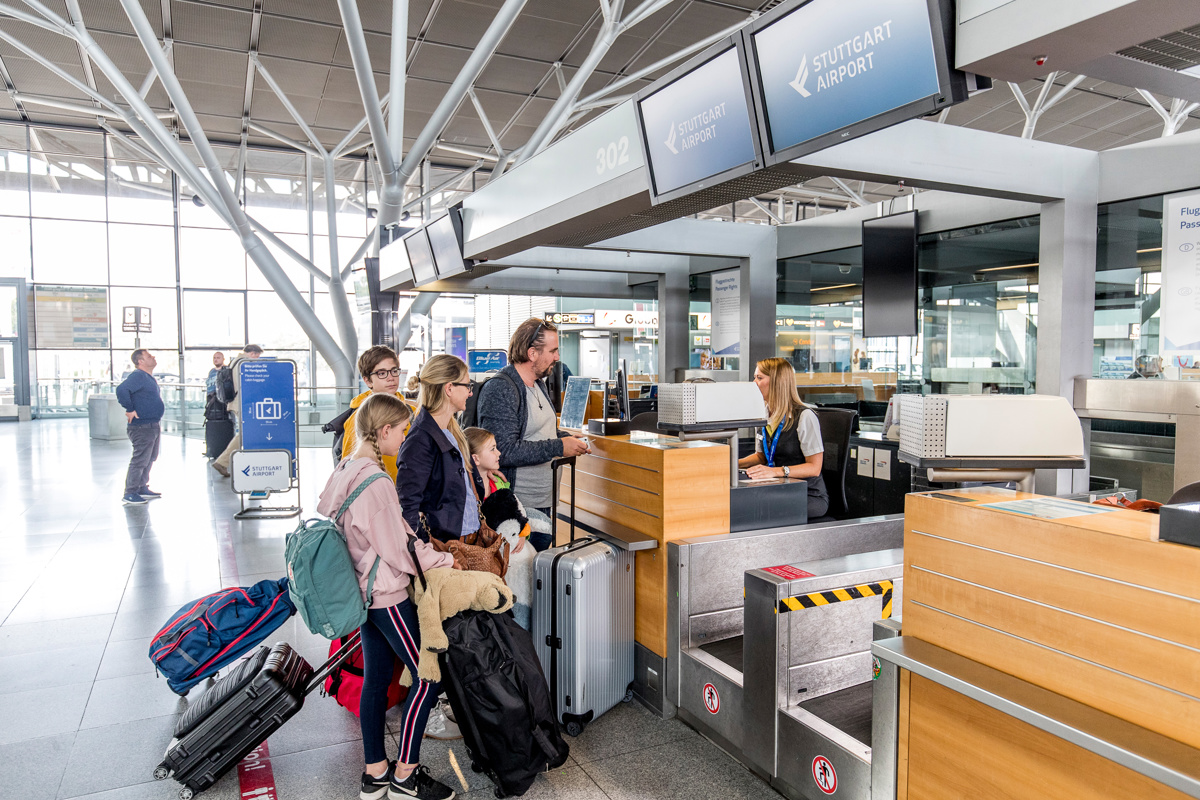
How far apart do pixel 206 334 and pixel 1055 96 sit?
18.5m

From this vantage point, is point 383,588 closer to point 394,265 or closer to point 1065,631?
point 1065,631

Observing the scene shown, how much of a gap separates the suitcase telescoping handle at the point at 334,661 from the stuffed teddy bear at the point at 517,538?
0.69 meters

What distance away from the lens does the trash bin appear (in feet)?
50.7

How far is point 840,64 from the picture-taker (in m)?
2.42

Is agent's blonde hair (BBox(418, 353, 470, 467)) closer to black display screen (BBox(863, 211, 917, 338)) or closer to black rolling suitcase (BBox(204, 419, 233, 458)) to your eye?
black display screen (BBox(863, 211, 917, 338))

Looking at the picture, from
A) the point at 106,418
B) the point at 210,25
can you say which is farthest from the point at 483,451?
the point at 106,418

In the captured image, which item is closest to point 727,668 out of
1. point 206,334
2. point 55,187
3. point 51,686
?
point 51,686

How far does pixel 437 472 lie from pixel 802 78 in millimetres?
1997

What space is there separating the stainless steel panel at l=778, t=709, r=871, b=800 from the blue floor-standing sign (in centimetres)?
657

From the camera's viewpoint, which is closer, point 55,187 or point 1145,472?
point 1145,472

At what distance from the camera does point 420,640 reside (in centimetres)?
284

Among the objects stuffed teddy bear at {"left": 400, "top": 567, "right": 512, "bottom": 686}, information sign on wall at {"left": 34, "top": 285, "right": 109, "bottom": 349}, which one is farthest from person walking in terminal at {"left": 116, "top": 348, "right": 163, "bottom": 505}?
information sign on wall at {"left": 34, "top": 285, "right": 109, "bottom": 349}

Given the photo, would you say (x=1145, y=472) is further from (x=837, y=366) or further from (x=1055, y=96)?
(x=1055, y=96)

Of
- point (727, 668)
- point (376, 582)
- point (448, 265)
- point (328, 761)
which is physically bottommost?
point (328, 761)
